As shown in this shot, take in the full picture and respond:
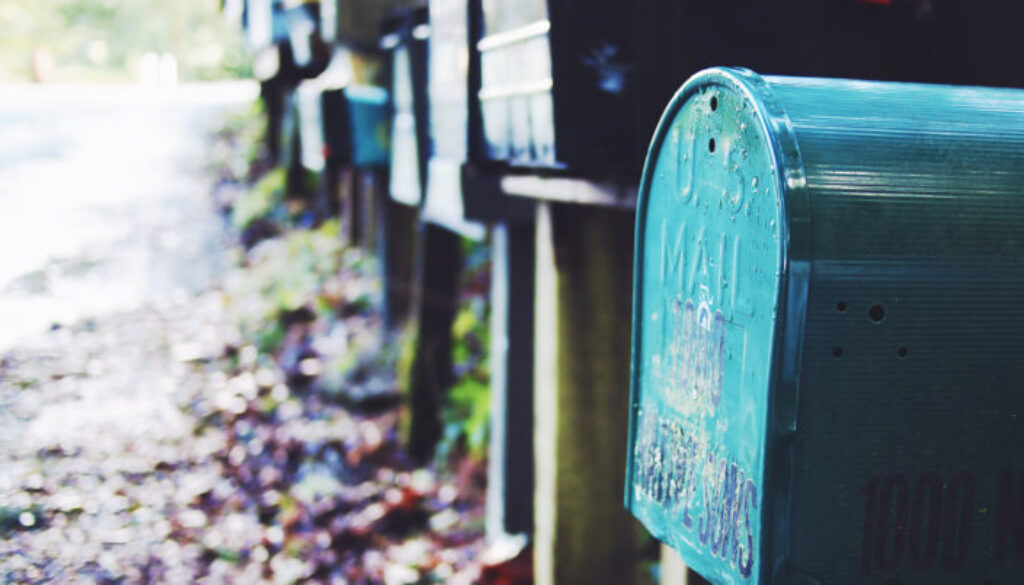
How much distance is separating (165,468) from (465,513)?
1.52 meters

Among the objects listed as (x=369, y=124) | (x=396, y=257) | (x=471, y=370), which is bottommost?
(x=471, y=370)

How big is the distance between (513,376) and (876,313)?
8.06 feet

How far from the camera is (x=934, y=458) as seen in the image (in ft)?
4.81

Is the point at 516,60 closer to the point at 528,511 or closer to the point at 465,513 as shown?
the point at 528,511

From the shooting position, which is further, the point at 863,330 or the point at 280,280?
the point at 280,280

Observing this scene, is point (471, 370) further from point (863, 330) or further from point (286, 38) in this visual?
point (863, 330)

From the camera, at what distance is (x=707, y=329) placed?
161cm

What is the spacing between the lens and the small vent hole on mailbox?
139cm

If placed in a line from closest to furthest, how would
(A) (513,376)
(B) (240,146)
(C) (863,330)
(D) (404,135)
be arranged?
(C) (863,330), (A) (513,376), (D) (404,135), (B) (240,146)

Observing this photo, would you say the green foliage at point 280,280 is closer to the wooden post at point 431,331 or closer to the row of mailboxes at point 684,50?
the wooden post at point 431,331

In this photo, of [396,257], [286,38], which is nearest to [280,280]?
[396,257]

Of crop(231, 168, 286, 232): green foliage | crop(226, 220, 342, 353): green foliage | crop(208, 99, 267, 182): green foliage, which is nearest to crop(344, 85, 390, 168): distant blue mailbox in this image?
crop(226, 220, 342, 353): green foliage

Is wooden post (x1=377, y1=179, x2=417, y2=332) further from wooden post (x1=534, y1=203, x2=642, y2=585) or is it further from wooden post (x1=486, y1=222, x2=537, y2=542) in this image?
wooden post (x1=534, y1=203, x2=642, y2=585)

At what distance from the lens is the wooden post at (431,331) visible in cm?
532
